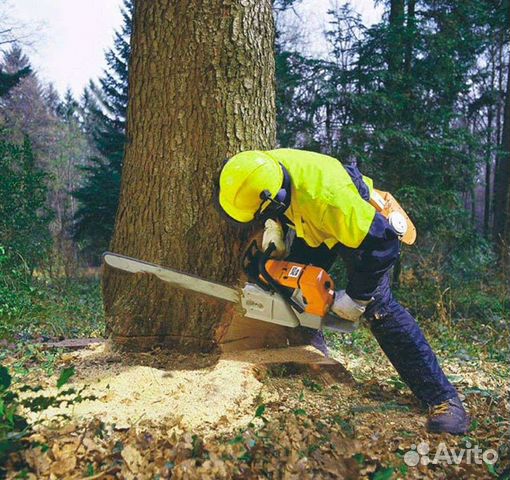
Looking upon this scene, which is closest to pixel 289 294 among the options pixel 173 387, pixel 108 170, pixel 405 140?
pixel 173 387

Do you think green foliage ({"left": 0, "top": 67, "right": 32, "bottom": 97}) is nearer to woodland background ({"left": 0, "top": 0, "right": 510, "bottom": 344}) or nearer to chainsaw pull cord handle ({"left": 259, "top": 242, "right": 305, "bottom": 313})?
woodland background ({"left": 0, "top": 0, "right": 510, "bottom": 344})

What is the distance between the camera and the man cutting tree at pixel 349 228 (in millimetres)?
2545

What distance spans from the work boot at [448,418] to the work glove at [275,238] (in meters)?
1.22

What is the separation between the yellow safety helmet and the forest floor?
100 cm

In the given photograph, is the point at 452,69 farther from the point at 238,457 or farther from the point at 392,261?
the point at 238,457

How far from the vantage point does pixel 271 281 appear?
2.85 metres

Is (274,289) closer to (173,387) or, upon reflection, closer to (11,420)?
(173,387)

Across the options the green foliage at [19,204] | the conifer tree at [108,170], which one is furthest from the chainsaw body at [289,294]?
the conifer tree at [108,170]

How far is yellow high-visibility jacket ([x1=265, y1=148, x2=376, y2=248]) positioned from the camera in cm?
251

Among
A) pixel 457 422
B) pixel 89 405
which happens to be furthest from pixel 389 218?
pixel 89 405

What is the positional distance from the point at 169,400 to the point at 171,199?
3.98ft

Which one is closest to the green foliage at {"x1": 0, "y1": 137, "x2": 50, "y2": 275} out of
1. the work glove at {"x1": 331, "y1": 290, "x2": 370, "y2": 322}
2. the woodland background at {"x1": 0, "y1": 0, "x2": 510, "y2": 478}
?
the woodland background at {"x1": 0, "y1": 0, "x2": 510, "y2": 478}

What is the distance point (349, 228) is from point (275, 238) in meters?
0.60

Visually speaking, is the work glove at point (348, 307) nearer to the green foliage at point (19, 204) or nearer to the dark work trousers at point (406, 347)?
the dark work trousers at point (406, 347)
